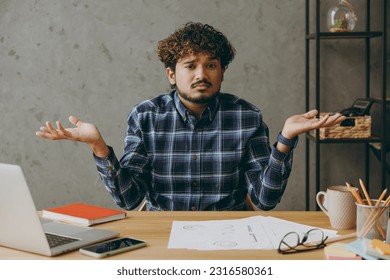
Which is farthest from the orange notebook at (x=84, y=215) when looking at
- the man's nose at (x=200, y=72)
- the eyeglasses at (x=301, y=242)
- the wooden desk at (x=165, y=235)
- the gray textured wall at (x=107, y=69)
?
the gray textured wall at (x=107, y=69)

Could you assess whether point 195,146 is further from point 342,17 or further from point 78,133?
point 342,17

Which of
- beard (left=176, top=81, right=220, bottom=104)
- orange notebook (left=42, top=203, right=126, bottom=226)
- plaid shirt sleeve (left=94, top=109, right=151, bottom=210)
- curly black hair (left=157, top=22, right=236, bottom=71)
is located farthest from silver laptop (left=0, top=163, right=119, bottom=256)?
curly black hair (left=157, top=22, right=236, bottom=71)

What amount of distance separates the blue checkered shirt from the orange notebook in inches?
12.6

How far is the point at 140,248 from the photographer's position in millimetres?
1159

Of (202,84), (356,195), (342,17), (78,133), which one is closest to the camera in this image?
(356,195)

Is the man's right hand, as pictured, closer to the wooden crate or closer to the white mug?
the white mug

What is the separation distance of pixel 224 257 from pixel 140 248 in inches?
7.7

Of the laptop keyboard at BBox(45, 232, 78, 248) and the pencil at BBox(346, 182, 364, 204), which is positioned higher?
the pencil at BBox(346, 182, 364, 204)

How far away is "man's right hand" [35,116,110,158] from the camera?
4.82 feet

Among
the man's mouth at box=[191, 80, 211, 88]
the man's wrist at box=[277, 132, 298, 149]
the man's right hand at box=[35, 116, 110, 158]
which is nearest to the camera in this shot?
the man's right hand at box=[35, 116, 110, 158]

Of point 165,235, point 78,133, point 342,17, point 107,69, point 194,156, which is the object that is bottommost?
point 165,235

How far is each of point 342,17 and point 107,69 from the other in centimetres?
136

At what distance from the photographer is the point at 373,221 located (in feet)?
3.85

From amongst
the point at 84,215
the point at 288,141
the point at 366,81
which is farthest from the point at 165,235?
the point at 366,81
